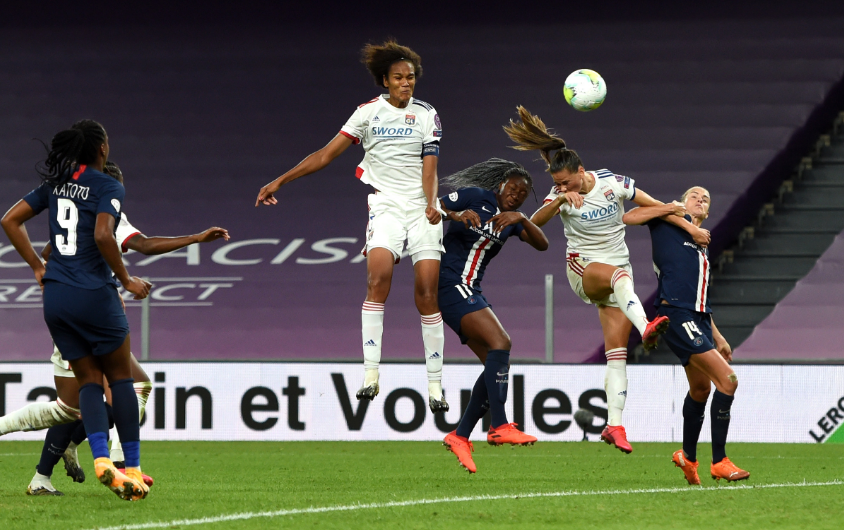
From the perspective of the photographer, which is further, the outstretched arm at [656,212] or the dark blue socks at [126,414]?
the outstretched arm at [656,212]

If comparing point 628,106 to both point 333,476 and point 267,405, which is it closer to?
point 267,405

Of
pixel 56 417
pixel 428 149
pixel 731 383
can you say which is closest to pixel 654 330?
pixel 731 383

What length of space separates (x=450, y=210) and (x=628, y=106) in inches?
333

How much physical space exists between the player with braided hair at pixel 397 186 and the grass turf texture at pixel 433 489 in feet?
3.04

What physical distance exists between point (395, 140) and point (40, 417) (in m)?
2.66

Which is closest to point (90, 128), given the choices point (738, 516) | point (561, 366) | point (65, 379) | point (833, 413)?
point (65, 379)

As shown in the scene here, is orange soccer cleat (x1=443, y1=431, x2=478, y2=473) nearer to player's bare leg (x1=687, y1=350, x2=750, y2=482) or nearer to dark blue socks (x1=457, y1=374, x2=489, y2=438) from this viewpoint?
dark blue socks (x1=457, y1=374, x2=489, y2=438)

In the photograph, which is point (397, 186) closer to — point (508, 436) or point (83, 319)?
point (508, 436)

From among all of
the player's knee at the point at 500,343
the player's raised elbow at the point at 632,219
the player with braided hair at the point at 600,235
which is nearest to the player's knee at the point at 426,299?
the player's knee at the point at 500,343

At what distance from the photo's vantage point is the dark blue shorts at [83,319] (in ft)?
17.3

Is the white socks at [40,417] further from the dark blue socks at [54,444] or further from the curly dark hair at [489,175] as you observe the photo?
the curly dark hair at [489,175]

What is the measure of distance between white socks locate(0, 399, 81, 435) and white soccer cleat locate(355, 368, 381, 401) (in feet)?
5.19

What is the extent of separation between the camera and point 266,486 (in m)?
6.77

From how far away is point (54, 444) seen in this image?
6.11 metres
